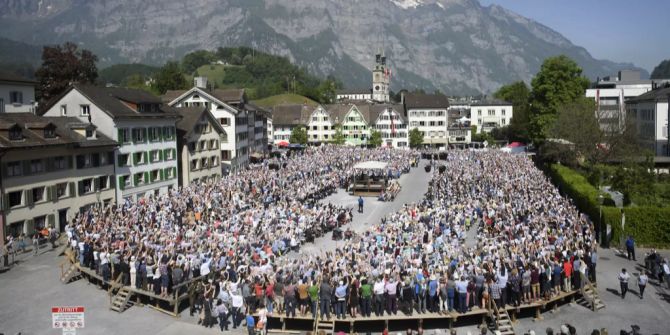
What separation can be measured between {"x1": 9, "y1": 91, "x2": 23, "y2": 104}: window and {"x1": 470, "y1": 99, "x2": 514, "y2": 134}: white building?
373 feet

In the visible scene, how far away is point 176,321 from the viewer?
78.0ft

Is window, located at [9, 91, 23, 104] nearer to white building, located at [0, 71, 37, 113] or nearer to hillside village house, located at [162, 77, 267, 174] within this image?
white building, located at [0, 71, 37, 113]

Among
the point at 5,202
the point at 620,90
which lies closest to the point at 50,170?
the point at 5,202

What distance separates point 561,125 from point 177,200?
42404 millimetres

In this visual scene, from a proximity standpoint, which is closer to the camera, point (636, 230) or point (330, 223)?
point (636, 230)

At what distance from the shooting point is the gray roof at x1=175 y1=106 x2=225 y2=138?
60.6 meters

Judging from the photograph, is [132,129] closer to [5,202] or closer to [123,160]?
[123,160]

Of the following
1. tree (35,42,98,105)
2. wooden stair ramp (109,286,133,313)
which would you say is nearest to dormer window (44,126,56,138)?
wooden stair ramp (109,286,133,313)

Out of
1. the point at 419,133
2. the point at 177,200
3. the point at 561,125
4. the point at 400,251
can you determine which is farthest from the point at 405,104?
the point at 400,251

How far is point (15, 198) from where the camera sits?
128ft

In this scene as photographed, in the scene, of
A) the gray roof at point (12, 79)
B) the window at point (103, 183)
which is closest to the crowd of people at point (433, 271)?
the window at point (103, 183)

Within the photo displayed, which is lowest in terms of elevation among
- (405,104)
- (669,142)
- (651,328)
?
(651,328)

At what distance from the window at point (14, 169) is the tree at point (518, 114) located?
78500mm

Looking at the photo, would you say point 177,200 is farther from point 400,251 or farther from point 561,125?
point 561,125
